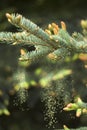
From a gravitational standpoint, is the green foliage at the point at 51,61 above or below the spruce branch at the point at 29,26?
below

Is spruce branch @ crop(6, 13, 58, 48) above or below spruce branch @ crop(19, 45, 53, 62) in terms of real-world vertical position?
above

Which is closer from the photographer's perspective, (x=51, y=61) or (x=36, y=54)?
(x=36, y=54)

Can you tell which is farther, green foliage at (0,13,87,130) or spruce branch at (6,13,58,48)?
green foliage at (0,13,87,130)

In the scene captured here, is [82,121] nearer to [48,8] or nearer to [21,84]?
[21,84]

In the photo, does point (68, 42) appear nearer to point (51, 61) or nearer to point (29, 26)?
point (29, 26)

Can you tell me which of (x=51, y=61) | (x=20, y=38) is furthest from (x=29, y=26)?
(x=51, y=61)

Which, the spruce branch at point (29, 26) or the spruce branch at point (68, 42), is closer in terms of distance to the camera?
the spruce branch at point (29, 26)

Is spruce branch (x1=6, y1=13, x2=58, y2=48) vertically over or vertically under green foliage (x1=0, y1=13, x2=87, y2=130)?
over

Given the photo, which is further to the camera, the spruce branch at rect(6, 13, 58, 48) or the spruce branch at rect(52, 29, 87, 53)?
the spruce branch at rect(52, 29, 87, 53)
